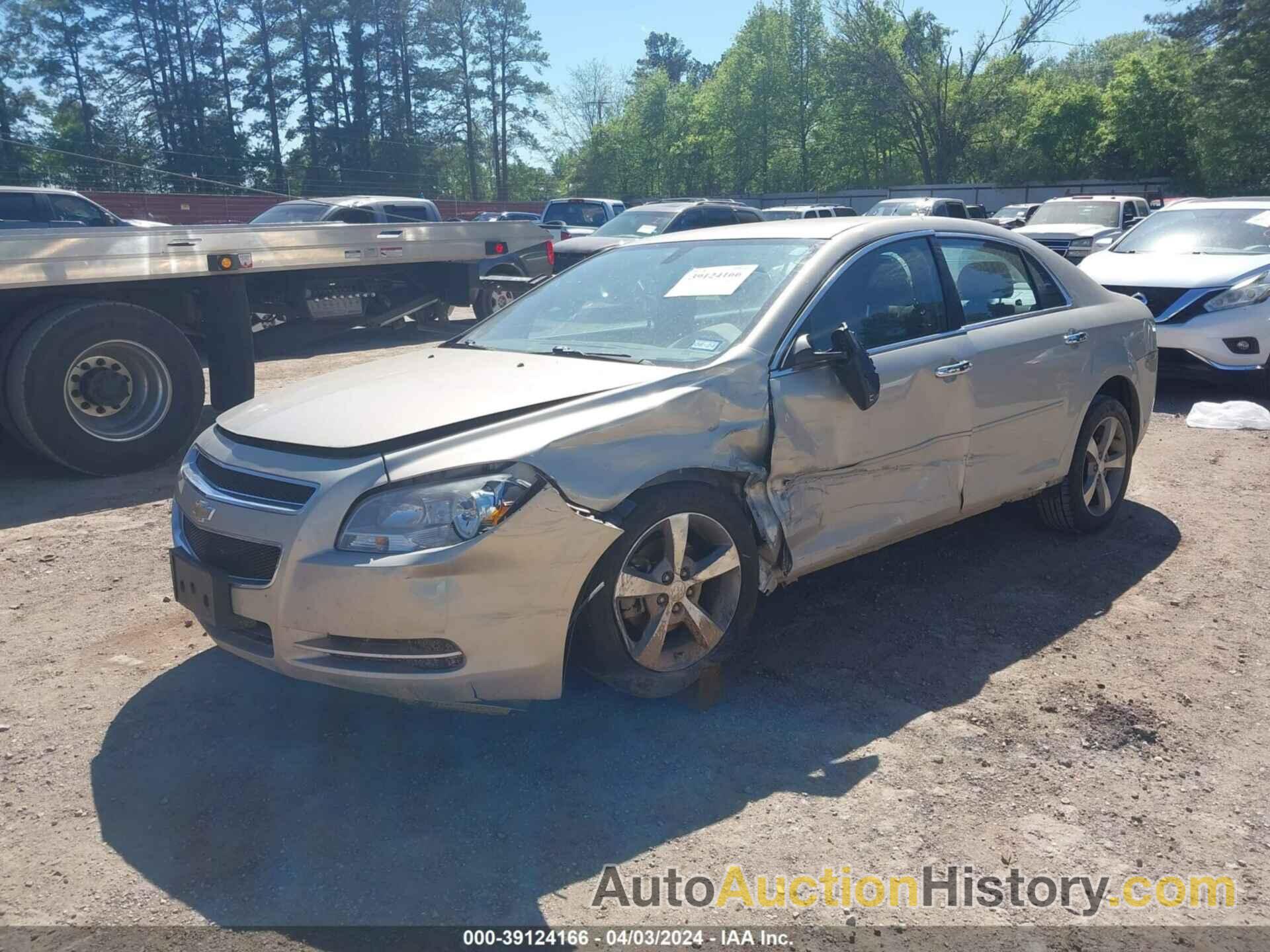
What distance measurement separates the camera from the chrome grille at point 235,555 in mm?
3176

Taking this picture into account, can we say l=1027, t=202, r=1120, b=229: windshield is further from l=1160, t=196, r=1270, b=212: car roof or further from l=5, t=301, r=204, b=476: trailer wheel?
l=5, t=301, r=204, b=476: trailer wheel

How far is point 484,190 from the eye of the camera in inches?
2248

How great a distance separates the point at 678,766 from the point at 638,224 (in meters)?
13.8

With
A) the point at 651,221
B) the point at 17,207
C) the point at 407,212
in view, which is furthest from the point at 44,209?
the point at 651,221

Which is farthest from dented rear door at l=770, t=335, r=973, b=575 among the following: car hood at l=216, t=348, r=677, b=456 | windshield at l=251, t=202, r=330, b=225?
windshield at l=251, t=202, r=330, b=225

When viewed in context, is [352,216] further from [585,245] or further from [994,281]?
[994,281]

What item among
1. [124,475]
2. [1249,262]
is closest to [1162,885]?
[124,475]

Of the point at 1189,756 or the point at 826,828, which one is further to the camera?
the point at 1189,756

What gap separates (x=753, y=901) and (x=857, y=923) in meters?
0.26

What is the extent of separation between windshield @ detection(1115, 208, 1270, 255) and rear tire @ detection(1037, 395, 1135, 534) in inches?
205

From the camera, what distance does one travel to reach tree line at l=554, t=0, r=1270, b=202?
39406 mm

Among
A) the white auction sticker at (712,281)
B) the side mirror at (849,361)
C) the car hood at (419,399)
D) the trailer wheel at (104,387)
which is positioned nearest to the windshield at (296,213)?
the trailer wheel at (104,387)

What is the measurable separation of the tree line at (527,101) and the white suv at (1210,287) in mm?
31020

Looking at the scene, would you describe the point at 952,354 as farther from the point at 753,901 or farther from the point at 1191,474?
the point at 1191,474
